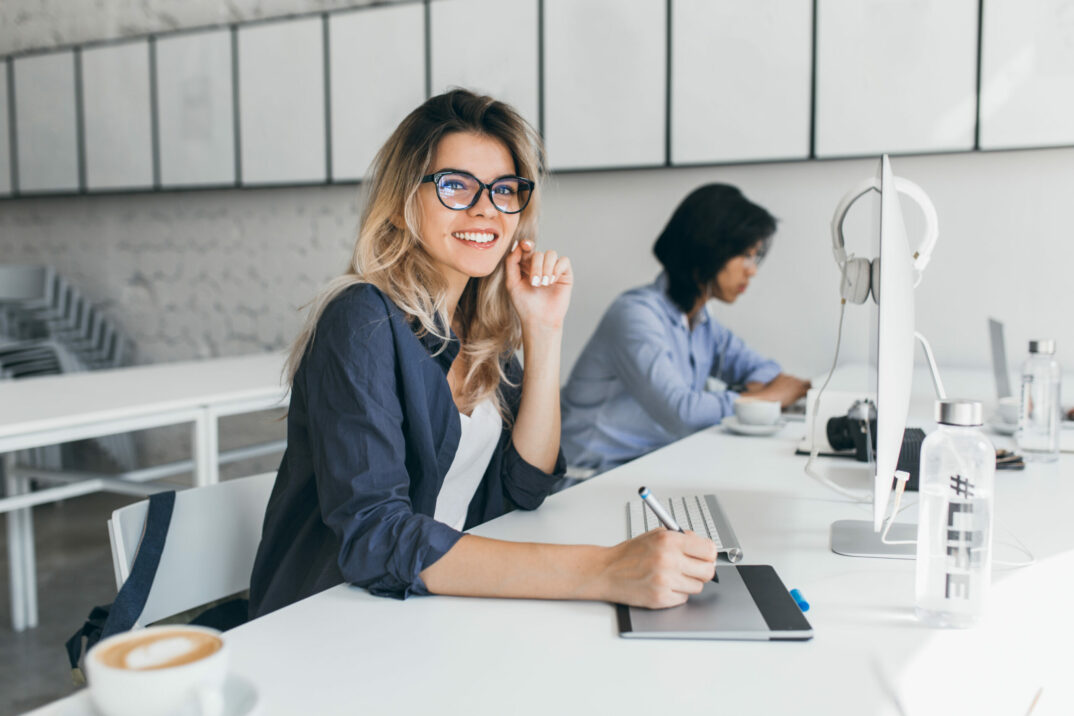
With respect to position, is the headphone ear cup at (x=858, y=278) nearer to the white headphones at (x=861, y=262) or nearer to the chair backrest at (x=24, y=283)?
the white headphones at (x=861, y=262)

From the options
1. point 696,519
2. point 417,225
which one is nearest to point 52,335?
point 417,225

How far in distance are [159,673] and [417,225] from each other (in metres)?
0.87

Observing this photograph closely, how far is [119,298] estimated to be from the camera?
461 cm

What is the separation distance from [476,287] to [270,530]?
0.55 metres

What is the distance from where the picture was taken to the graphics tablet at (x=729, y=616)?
2.87 ft

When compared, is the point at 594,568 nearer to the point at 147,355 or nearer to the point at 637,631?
the point at 637,631

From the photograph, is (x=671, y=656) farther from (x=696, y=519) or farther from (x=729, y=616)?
(x=696, y=519)

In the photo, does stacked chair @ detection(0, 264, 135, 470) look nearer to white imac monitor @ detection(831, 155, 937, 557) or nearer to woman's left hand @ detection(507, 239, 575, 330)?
woman's left hand @ detection(507, 239, 575, 330)

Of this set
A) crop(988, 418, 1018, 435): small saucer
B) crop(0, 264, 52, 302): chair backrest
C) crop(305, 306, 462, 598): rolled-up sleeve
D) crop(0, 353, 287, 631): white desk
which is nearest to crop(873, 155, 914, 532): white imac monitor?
crop(305, 306, 462, 598): rolled-up sleeve

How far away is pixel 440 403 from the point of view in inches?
50.9

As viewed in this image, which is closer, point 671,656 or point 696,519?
point 671,656

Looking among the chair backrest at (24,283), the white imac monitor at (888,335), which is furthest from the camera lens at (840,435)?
the chair backrest at (24,283)

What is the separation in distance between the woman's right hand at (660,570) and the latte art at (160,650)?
45 centimetres

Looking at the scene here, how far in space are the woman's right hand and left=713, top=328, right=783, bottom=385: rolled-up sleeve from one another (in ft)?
6.59
